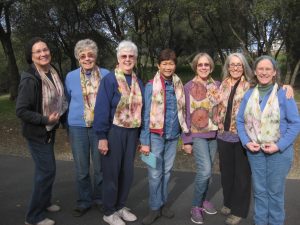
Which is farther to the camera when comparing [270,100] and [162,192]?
[162,192]

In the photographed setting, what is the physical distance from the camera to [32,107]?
13.0ft

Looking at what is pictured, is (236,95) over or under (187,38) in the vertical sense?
under

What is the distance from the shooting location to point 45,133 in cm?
404

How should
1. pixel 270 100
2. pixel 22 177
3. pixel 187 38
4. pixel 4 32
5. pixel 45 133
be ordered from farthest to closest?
1. pixel 187 38
2. pixel 4 32
3. pixel 22 177
4. pixel 45 133
5. pixel 270 100

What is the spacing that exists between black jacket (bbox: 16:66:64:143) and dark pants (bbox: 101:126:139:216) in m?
0.67

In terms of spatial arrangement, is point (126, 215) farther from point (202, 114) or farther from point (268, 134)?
point (268, 134)

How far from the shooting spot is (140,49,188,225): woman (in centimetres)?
412

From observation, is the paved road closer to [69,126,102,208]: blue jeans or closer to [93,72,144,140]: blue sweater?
[69,126,102,208]: blue jeans

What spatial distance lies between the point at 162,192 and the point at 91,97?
1.32 meters

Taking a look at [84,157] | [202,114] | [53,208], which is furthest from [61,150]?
[202,114]

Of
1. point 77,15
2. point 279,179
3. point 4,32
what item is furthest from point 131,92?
point 4,32

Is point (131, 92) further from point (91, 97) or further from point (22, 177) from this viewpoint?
point (22, 177)

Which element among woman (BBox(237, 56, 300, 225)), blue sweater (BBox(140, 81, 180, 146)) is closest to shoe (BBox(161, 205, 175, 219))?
blue sweater (BBox(140, 81, 180, 146))

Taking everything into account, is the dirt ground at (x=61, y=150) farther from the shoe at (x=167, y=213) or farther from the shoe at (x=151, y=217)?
the shoe at (x=151, y=217)
